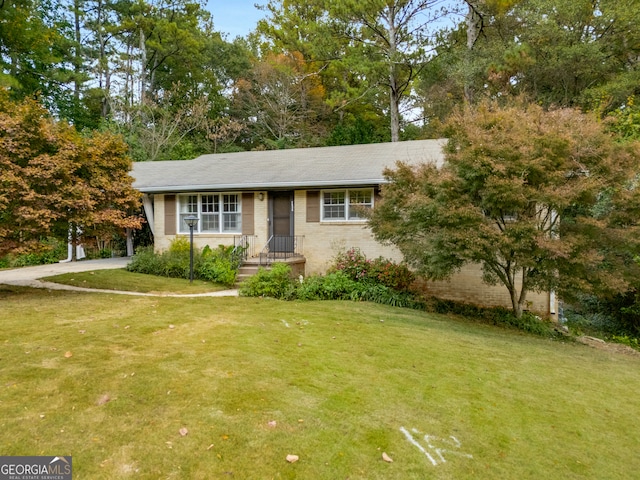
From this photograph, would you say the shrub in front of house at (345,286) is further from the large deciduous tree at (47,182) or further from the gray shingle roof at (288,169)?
the large deciduous tree at (47,182)

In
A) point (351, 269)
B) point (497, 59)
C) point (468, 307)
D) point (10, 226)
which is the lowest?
point (468, 307)

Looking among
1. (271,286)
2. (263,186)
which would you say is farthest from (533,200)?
(263,186)

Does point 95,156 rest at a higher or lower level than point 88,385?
higher

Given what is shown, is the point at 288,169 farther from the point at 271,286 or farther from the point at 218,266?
the point at 271,286

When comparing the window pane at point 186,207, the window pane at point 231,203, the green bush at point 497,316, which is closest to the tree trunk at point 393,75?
Result: the window pane at point 231,203

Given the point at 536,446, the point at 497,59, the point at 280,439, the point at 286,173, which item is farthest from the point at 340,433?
the point at 497,59

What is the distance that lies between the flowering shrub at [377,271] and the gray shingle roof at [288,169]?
2.23m

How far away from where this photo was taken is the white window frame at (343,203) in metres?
11.8

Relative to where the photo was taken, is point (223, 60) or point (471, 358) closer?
point (471, 358)

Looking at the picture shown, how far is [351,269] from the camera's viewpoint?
10672 millimetres

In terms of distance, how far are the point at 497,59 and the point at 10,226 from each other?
20.3 meters

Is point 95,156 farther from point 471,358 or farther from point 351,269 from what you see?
point 471,358

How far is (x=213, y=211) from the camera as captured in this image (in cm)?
1330

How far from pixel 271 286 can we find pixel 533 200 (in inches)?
236
